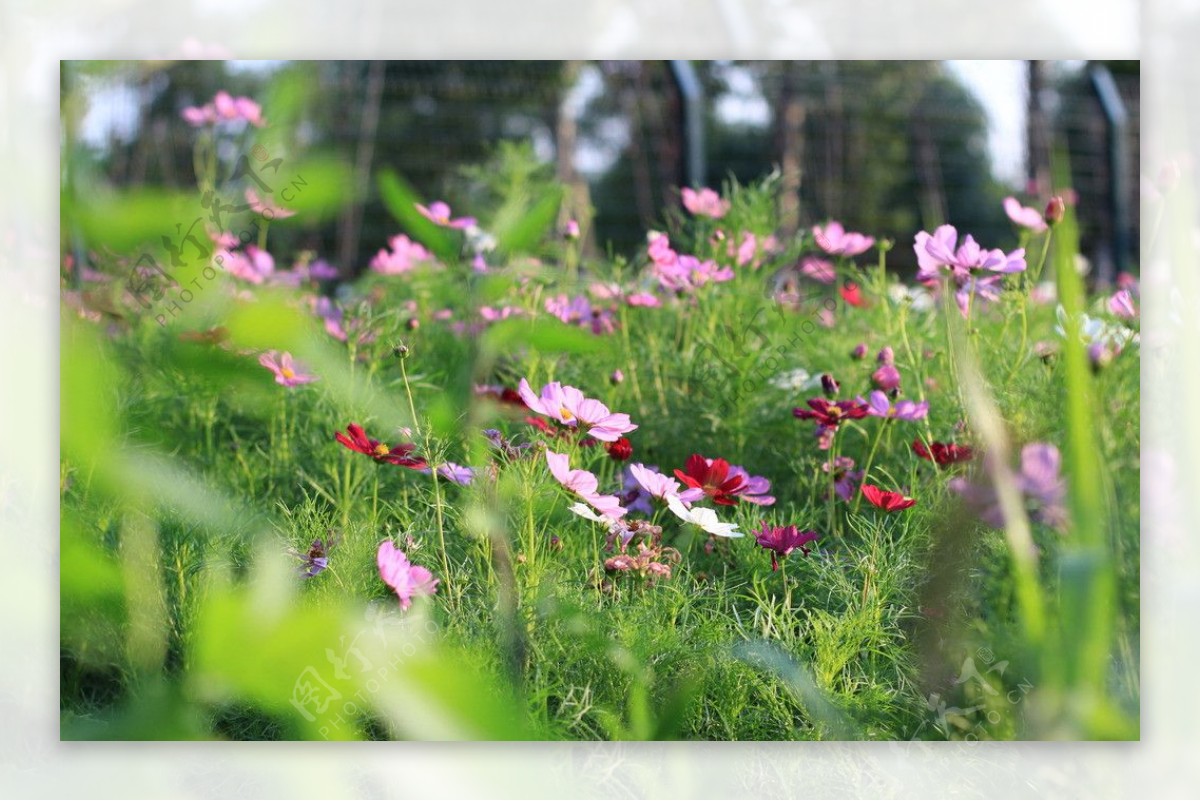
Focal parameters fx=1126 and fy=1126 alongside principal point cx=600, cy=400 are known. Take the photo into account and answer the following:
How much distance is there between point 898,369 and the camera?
1381mm

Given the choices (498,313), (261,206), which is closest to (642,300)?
(498,313)

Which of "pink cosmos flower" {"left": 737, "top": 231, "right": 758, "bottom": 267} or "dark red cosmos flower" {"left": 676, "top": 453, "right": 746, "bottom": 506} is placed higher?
"pink cosmos flower" {"left": 737, "top": 231, "right": 758, "bottom": 267}

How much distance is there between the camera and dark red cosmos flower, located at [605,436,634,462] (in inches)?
48.7

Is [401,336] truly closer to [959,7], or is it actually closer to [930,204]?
[959,7]

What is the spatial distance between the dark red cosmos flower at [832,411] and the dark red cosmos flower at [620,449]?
19 centimetres

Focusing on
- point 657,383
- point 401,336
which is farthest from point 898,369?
point 401,336

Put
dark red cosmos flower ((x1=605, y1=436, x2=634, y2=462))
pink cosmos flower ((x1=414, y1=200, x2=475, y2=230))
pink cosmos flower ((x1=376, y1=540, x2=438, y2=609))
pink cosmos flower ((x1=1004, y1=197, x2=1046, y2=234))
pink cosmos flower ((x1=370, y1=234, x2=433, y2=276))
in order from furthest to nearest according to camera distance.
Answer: pink cosmos flower ((x1=370, y1=234, x2=433, y2=276)) → pink cosmos flower ((x1=414, y1=200, x2=475, y2=230)) → pink cosmos flower ((x1=1004, y1=197, x2=1046, y2=234)) → dark red cosmos flower ((x1=605, y1=436, x2=634, y2=462)) → pink cosmos flower ((x1=376, y1=540, x2=438, y2=609))

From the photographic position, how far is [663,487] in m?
1.20

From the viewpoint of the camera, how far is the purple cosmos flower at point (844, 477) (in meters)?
A: 1.30

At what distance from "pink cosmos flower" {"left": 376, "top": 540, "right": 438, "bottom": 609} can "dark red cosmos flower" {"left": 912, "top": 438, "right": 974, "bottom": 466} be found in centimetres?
55

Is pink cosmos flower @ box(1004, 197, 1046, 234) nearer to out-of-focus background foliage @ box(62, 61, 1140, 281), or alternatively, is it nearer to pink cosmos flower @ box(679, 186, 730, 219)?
out-of-focus background foliage @ box(62, 61, 1140, 281)

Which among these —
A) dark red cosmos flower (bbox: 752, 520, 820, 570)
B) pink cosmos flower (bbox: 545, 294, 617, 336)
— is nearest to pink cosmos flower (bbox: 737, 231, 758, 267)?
pink cosmos flower (bbox: 545, 294, 617, 336)

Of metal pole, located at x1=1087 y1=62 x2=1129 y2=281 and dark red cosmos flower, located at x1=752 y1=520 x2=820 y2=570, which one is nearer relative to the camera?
dark red cosmos flower, located at x1=752 y1=520 x2=820 y2=570

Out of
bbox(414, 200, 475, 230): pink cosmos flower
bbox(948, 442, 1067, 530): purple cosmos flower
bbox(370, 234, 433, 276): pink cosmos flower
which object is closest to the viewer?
bbox(948, 442, 1067, 530): purple cosmos flower
